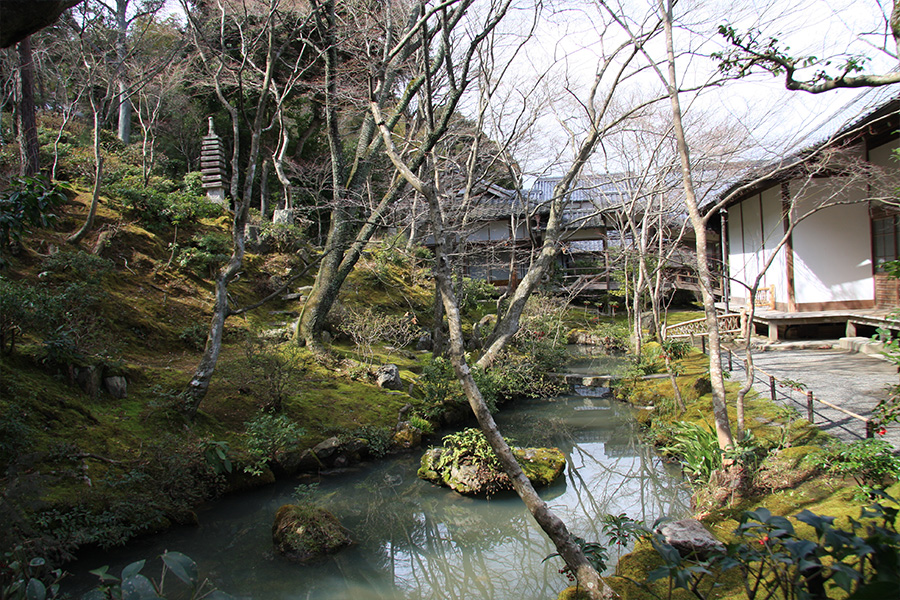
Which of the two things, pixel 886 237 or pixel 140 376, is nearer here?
pixel 140 376

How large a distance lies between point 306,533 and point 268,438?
1.90m

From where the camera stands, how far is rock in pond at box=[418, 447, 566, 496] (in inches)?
269

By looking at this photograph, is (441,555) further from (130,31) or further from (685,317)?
(130,31)

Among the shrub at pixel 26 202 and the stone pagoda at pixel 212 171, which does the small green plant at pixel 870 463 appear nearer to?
the shrub at pixel 26 202

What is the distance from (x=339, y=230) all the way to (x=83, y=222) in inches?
216

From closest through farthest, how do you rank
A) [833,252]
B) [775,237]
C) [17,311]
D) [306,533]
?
[306,533]
[17,311]
[833,252]
[775,237]

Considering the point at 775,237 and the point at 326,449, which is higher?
the point at 775,237

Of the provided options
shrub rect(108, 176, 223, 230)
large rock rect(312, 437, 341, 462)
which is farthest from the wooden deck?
shrub rect(108, 176, 223, 230)

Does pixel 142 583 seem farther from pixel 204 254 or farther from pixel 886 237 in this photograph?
pixel 886 237

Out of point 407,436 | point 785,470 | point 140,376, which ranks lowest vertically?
point 407,436

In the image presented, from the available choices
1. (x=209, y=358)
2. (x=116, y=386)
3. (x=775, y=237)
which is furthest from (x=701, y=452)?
(x=775, y=237)

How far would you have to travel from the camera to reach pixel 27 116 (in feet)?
33.0

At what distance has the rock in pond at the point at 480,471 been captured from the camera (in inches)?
269

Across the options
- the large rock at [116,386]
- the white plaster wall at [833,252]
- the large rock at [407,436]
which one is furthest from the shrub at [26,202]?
the white plaster wall at [833,252]
